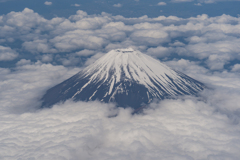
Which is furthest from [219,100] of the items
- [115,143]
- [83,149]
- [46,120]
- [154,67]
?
[46,120]

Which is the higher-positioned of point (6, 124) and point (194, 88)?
point (194, 88)

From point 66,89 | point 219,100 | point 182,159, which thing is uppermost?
point 66,89

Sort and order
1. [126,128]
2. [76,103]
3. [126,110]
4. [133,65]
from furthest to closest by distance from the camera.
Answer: [133,65] → [76,103] → [126,110] → [126,128]

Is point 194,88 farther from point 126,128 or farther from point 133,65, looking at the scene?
point 126,128

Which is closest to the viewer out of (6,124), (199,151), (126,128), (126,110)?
(199,151)

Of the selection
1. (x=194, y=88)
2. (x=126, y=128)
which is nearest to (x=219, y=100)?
(x=194, y=88)

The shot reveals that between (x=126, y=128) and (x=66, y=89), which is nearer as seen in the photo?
(x=126, y=128)
